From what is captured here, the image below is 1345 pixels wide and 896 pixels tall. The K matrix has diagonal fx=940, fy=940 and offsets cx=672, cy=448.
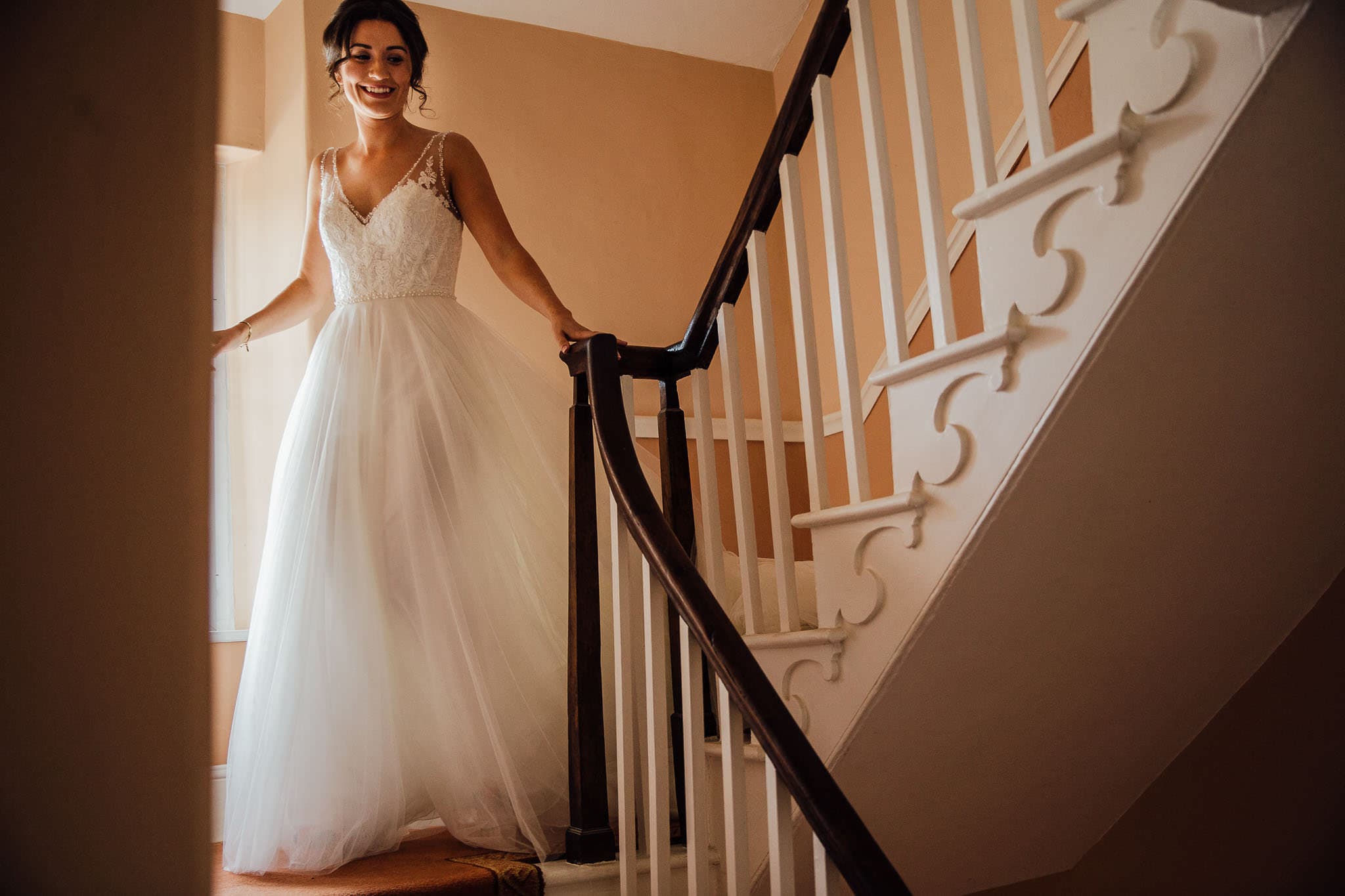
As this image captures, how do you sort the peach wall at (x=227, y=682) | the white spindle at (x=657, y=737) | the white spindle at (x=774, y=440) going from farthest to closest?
the peach wall at (x=227, y=682)
the white spindle at (x=774, y=440)
the white spindle at (x=657, y=737)

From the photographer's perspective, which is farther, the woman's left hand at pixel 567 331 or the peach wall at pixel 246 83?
the peach wall at pixel 246 83

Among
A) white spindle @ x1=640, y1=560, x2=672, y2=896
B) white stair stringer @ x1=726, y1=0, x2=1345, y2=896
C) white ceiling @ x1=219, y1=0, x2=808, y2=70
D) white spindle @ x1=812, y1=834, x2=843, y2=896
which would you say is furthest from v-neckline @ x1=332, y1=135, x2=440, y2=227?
white spindle @ x1=812, y1=834, x2=843, y2=896

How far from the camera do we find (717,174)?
3.86 metres

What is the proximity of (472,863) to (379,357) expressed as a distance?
1.05m

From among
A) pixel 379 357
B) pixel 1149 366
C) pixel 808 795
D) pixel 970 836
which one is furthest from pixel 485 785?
pixel 1149 366

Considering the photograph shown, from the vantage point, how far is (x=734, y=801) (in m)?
1.44

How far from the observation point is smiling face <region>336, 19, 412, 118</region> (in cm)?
218

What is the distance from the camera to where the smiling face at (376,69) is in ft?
7.14

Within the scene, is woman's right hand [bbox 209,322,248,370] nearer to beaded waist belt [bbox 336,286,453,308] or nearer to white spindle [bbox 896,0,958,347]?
beaded waist belt [bbox 336,286,453,308]

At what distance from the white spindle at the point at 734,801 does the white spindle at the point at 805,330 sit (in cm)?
47

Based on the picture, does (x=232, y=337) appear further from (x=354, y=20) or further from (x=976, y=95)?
(x=976, y=95)

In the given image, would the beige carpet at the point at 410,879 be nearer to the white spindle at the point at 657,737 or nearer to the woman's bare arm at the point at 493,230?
the white spindle at the point at 657,737

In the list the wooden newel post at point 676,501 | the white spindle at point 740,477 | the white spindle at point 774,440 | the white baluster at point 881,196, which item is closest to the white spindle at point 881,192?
the white baluster at point 881,196

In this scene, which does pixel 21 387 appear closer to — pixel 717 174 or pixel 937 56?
pixel 937 56
